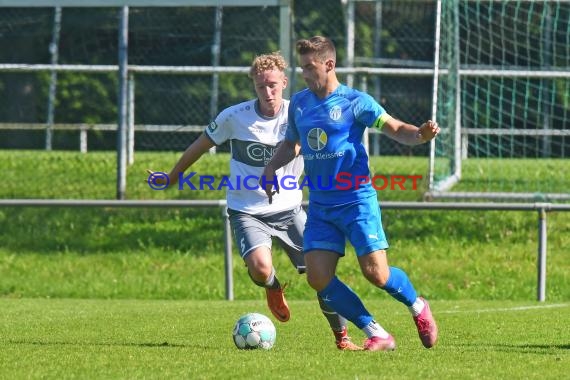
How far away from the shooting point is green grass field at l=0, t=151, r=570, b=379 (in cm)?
662

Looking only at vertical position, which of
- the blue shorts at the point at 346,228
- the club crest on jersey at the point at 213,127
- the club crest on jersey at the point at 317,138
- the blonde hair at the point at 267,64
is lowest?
the blue shorts at the point at 346,228

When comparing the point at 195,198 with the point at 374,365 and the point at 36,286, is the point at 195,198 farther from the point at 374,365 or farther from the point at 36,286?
the point at 374,365

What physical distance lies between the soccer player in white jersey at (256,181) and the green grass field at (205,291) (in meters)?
0.55

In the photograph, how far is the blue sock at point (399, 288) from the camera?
7.48m

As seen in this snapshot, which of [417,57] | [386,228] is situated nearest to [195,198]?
[386,228]

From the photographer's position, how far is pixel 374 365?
6.45 meters

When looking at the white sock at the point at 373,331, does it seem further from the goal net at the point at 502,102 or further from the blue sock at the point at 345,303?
the goal net at the point at 502,102

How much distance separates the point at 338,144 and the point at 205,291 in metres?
6.68

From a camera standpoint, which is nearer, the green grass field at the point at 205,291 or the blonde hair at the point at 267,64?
the green grass field at the point at 205,291

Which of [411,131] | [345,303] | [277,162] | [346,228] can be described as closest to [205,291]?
[277,162]

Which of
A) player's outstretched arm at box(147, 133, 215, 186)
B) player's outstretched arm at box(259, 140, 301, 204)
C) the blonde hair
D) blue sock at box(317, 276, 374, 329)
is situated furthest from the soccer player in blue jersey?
player's outstretched arm at box(147, 133, 215, 186)

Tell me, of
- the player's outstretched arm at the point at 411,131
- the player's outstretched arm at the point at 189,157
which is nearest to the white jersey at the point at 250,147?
the player's outstretched arm at the point at 189,157

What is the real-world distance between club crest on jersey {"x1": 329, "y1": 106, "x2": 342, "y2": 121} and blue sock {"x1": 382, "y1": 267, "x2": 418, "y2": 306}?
0.99 metres

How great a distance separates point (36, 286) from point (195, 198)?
2.56 meters
